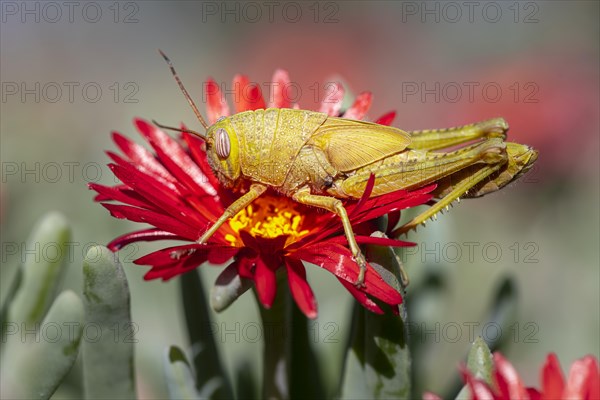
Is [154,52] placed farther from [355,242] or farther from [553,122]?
[355,242]

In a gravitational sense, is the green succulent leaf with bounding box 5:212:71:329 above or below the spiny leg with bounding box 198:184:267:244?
below

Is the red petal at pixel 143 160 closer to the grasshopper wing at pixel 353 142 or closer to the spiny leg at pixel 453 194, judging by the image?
the grasshopper wing at pixel 353 142

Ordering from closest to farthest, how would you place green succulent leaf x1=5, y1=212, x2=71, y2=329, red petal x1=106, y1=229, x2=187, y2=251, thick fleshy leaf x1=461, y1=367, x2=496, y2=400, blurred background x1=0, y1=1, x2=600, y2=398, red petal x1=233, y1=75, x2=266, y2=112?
thick fleshy leaf x1=461, y1=367, x2=496, y2=400, red petal x1=106, y1=229, x2=187, y2=251, green succulent leaf x1=5, y1=212, x2=71, y2=329, red petal x1=233, y1=75, x2=266, y2=112, blurred background x1=0, y1=1, x2=600, y2=398

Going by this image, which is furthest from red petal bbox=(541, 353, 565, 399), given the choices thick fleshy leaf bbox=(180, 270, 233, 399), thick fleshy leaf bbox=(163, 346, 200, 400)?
thick fleshy leaf bbox=(180, 270, 233, 399)

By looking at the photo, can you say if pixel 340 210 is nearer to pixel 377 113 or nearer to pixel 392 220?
pixel 392 220

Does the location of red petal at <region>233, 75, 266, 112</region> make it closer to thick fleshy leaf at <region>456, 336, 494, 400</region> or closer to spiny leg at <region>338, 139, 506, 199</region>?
spiny leg at <region>338, 139, 506, 199</region>

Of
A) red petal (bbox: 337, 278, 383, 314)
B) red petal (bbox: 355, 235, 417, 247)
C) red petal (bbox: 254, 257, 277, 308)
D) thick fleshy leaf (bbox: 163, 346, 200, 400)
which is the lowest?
thick fleshy leaf (bbox: 163, 346, 200, 400)

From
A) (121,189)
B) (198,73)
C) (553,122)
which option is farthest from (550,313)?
(198,73)

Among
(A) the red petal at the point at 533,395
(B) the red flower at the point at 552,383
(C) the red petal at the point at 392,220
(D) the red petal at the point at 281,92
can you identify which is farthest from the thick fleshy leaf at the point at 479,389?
(D) the red petal at the point at 281,92
